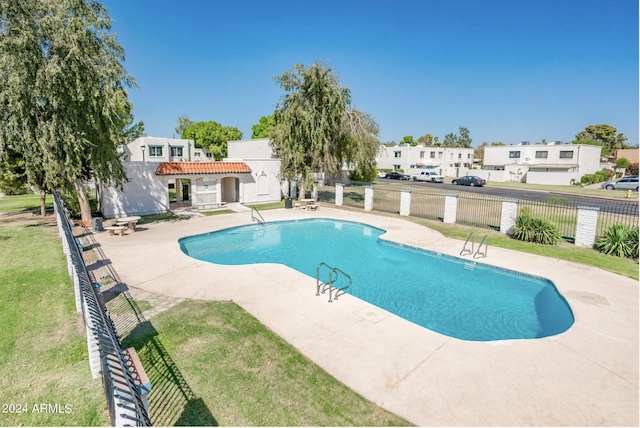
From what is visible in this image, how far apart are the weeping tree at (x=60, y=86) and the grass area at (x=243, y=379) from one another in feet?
36.5

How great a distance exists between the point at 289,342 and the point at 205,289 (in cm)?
385

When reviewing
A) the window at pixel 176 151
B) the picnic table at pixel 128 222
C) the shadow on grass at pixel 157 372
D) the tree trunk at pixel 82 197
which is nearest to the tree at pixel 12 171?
the tree trunk at pixel 82 197

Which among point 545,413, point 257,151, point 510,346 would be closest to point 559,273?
point 510,346

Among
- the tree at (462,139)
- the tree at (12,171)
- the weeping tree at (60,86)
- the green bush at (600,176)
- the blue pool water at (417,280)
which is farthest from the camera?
the tree at (462,139)

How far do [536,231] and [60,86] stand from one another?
20.8 meters

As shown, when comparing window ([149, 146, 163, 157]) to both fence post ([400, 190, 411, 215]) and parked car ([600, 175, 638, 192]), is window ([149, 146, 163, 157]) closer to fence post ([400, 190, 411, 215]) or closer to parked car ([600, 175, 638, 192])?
fence post ([400, 190, 411, 215])

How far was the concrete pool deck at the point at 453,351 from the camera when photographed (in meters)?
5.15

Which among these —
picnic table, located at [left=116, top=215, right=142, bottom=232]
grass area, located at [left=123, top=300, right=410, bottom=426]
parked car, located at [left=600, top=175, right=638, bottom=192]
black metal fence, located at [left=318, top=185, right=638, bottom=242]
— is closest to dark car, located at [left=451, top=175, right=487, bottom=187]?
parked car, located at [left=600, top=175, right=638, bottom=192]

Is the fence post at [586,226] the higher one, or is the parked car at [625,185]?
the parked car at [625,185]

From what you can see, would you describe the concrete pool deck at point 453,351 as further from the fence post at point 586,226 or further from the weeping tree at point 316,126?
the weeping tree at point 316,126

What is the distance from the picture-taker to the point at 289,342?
6.85m

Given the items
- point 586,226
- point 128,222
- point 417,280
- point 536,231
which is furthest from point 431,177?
point 128,222

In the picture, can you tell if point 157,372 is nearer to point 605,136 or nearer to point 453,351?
point 453,351

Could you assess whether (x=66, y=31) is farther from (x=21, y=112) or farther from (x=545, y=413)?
(x=545, y=413)
